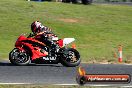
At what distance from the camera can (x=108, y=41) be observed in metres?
31.3

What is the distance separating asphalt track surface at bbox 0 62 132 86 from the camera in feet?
50.6

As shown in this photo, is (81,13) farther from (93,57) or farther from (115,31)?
(93,57)

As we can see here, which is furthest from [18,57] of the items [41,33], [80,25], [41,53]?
[80,25]

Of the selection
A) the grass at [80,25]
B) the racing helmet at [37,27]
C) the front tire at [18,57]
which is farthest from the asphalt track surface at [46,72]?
the grass at [80,25]

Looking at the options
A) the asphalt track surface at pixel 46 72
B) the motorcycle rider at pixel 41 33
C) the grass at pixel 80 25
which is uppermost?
the motorcycle rider at pixel 41 33

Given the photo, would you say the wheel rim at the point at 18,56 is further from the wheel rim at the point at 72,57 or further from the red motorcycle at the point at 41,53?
the wheel rim at the point at 72,57

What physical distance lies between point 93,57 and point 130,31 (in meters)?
13.5

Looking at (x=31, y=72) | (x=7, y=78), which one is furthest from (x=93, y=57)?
(x=7, y=78)

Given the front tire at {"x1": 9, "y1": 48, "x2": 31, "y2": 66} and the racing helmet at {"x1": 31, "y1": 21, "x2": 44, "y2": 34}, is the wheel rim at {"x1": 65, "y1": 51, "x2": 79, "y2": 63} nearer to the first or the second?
the racing helmet at {"x1": 31, "y1": 21, "x2": 44, "y2": 34}

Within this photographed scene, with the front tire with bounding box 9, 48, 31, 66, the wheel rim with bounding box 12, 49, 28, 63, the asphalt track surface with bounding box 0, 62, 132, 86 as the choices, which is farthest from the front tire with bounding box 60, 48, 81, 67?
the wheel rim with bounding box 12, 49, 28, 63

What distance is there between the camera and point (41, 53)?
62.3 feet

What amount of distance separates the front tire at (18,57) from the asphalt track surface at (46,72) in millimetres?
223

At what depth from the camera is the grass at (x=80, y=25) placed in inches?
1082

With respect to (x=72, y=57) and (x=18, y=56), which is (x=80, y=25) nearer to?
(x=72, y=57)
